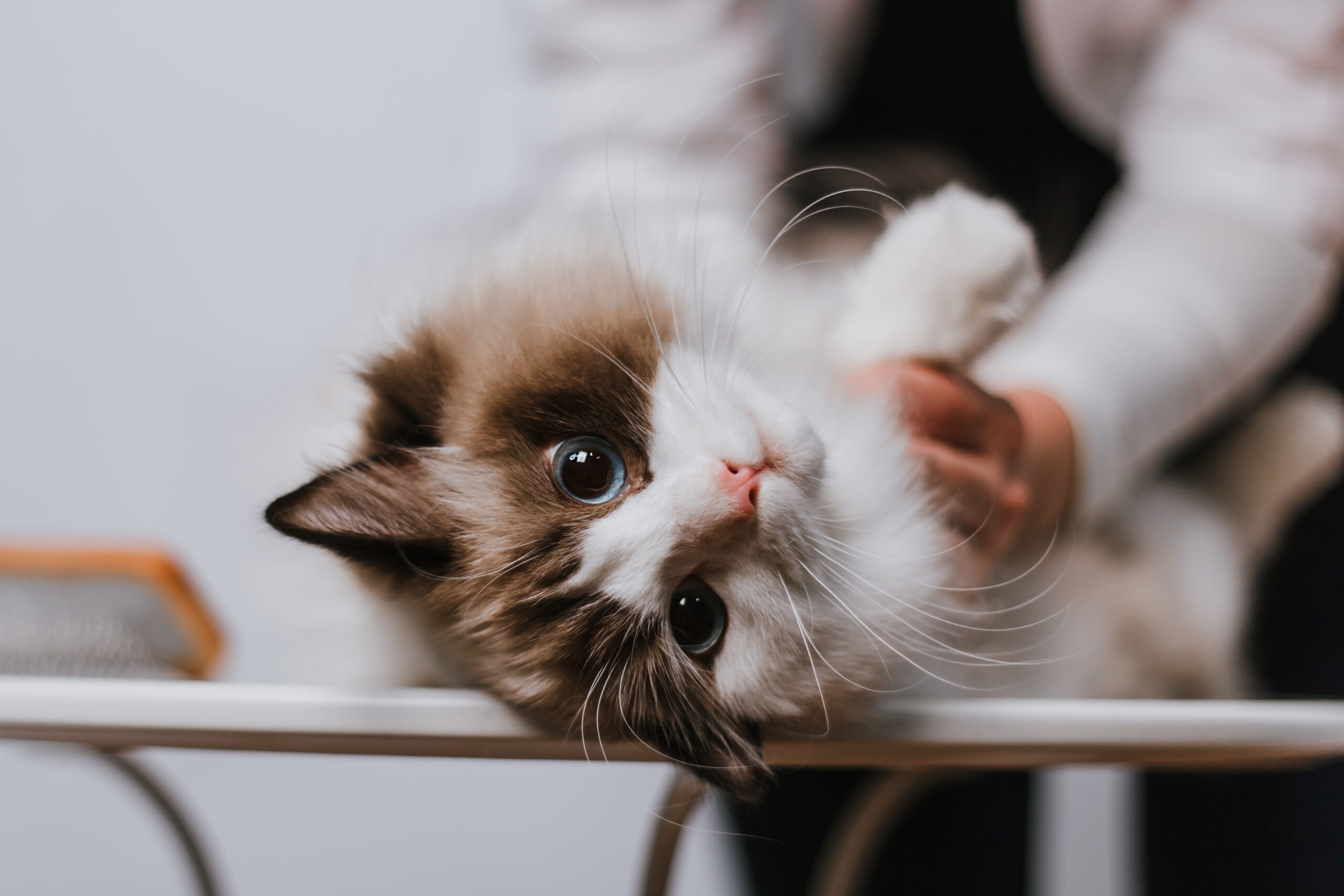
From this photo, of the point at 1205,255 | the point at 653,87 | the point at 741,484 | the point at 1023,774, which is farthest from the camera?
the point at 1023,774

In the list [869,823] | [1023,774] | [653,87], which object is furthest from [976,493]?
[1023,774]

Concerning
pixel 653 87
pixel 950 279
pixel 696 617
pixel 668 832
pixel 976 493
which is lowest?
pixel 668 832

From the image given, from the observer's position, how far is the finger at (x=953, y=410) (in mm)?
706

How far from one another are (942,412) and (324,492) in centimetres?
49

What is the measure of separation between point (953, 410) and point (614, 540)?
32cm

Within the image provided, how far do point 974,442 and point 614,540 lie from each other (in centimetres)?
34

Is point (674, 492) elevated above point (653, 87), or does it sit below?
below

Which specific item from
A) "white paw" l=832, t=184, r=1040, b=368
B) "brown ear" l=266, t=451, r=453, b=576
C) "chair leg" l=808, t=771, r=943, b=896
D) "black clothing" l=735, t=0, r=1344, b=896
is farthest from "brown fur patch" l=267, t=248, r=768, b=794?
"black clothing" l=735, t=0, r=1344, b=896

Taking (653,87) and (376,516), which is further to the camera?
(653,87)

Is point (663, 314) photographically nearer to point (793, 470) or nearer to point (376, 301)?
point (793, 470)

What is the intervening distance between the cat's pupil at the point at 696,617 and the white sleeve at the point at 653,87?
553mm

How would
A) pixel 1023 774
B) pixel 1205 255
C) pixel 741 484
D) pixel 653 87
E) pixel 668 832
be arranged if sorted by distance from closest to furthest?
1. pixel 741 484
2. pixel 668 832
3. pixel 1205 255
4. pixel 653 87
5. pixel 1023 774

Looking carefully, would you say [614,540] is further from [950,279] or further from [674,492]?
[950,279]

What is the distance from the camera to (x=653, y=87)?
1026 millimetres
